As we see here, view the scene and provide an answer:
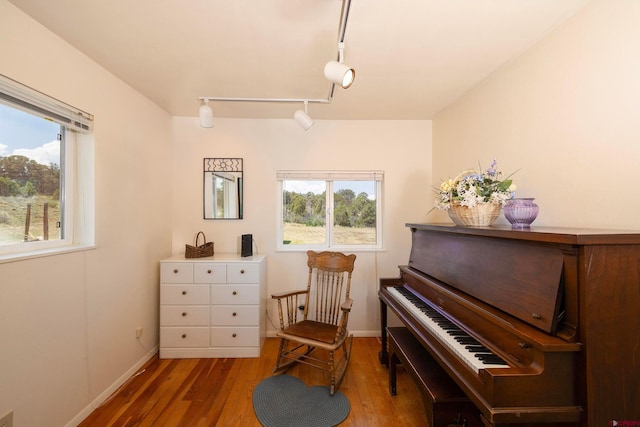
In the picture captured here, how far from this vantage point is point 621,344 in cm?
89

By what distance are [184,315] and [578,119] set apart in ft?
10.5

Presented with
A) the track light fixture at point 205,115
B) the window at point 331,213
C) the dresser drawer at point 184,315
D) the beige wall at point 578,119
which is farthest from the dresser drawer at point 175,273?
the beige wall at point 578,119

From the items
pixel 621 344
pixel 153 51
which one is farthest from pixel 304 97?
pixel 621 344

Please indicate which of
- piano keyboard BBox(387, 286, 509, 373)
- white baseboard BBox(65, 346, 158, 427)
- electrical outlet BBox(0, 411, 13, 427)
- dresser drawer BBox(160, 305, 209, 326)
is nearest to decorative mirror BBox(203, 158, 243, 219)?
dresser drawer BBox(160, 305, 209, 326)

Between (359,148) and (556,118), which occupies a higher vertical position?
(359,148)

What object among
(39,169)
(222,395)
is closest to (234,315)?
(222,395)

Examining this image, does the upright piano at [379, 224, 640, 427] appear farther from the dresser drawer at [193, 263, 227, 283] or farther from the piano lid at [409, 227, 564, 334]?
the dresser drawer at [193, 263, 227, 283]

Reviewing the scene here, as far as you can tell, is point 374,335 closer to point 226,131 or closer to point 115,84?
point 226,131

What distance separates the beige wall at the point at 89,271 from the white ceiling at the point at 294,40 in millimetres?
225

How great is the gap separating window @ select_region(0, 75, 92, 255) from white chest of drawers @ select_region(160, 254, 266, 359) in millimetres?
→ 847

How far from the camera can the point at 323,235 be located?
9.59 ft

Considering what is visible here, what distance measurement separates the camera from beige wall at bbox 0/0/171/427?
1307mm

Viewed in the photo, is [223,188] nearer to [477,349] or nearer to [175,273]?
[175,273]

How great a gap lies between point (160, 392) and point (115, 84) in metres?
2.41
